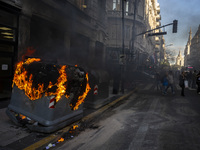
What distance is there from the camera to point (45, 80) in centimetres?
372

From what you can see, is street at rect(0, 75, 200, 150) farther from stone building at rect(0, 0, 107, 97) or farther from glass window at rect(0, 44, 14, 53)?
glass window at rect(0, 44, 14, 53)

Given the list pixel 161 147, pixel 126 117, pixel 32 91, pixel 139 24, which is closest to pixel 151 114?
pixel 126 117

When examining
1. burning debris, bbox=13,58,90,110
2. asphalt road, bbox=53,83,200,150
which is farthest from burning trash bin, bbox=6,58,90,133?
asphalt road, bbox=53,83,200,150

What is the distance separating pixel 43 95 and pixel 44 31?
19.7 ft

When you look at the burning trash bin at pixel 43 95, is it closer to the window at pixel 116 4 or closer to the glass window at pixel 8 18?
the glass window at pixel 8 18

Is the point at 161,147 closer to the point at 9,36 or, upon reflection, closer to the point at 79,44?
the point at 9,36

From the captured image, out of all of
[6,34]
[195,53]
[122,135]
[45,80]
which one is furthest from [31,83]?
[195,53]

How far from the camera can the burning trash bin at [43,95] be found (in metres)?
3.69

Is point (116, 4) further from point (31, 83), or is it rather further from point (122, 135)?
point (122, 135)

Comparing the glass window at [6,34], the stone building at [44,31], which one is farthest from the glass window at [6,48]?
the glass window at [6,34]

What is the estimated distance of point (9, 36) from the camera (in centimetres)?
685

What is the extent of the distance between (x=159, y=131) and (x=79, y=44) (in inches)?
365

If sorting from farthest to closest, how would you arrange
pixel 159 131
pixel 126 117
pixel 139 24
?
pixel 139 24 < pixel 126 117 < pixel 159 131

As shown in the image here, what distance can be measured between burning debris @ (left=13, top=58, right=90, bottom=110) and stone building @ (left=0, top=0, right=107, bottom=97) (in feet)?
3.95
